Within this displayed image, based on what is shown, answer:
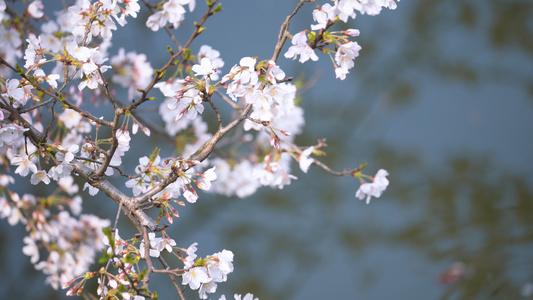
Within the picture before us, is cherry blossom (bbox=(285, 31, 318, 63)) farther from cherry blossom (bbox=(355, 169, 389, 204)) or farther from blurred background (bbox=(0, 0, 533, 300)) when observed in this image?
blurred background (bbox=(0, 0, 533, 300))

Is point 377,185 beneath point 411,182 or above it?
beneath

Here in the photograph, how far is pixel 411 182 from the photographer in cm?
218

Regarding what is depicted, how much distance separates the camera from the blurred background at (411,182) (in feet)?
6.69

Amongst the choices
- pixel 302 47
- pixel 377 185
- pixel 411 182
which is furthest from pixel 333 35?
pixel 411 182

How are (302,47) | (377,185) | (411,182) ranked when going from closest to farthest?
(302,47), (377,185), (411,182)

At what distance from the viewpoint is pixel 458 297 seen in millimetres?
2016

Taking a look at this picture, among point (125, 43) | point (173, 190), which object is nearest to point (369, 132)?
point (125, 43)

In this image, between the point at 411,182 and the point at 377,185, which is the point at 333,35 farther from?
the point at 411,182

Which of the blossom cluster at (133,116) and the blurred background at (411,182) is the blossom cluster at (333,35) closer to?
the blossom cluster at (133,116)

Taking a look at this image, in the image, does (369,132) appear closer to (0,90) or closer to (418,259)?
(418,259)

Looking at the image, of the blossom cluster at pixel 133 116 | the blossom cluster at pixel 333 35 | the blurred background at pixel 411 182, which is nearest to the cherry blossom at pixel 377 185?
the blossom cluster at pixel 133 116

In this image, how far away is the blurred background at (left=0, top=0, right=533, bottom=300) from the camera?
6.69 feet

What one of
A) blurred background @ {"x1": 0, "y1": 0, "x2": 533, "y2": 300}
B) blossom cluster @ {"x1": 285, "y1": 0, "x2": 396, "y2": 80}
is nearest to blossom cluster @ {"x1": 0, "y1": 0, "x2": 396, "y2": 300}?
blossom cluster @ {"x1": 285, "y1": 0, "x2": 396, "y2": 80}

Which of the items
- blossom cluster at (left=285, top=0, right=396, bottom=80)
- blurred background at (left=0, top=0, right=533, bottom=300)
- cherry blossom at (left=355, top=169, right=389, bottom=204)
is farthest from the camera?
blurred background at (left=0, top=0, right=533, bottom=300)
